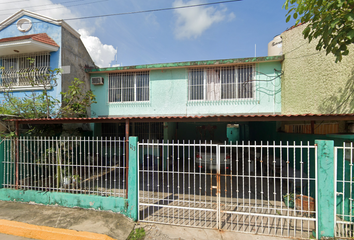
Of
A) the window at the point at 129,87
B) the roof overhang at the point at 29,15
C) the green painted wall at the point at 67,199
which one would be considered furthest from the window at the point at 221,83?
the roof overhang at the point at 29,15

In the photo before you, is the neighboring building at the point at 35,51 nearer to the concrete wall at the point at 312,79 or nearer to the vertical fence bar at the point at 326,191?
the vertical fence bar at the point at 326,191

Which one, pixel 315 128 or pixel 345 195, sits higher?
pixel 315 128

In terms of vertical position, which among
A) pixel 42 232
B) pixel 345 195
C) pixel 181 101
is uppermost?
pixel 181 101

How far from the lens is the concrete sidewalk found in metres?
3.34

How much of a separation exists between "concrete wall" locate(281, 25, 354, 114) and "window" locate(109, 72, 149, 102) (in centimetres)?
617

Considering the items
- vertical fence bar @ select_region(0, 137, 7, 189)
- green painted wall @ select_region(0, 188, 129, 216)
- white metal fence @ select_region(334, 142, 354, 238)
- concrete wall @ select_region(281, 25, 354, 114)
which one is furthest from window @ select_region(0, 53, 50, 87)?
concrete wall @ select_region(281, 25, 354, 114)

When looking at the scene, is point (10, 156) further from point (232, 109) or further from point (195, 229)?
point (232, 109)

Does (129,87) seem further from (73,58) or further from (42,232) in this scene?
(42,232)

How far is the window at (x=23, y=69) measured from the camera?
7234 millimetres

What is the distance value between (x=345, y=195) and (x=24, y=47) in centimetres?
1164

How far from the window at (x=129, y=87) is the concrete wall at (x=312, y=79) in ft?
20.2

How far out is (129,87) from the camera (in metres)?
8.25

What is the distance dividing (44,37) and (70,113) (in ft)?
11.9

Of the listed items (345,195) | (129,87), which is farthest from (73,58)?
(345,195)
